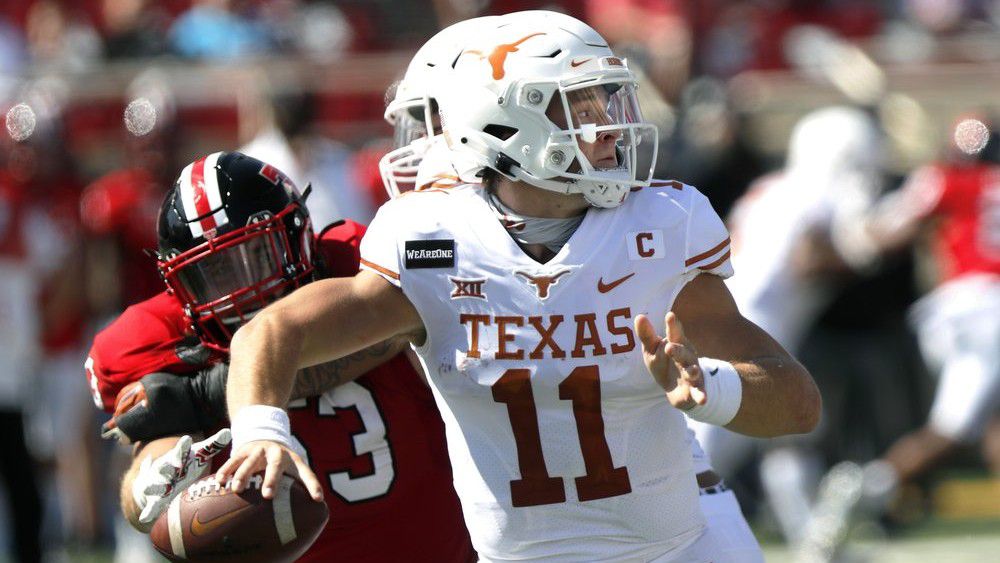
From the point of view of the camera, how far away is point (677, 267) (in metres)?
3.01

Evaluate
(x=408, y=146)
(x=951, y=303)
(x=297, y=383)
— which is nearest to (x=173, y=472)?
(x=297, y=383)

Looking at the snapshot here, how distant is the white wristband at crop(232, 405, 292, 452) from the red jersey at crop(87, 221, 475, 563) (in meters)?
0.66

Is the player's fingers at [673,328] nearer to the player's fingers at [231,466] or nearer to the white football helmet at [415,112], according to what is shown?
the player's fingers at [231,466]

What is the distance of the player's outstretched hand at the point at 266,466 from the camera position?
2.72m

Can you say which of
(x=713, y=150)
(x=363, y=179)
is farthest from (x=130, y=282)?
(x=713, y=150)

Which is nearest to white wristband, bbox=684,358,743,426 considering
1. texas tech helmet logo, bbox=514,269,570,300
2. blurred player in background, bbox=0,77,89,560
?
texas tech helmet logo, bbox=514,269,570,300

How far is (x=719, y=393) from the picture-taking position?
9.19 feet

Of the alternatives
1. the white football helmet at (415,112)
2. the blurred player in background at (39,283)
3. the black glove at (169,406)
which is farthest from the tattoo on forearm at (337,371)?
the blurred player in background at (39,283)

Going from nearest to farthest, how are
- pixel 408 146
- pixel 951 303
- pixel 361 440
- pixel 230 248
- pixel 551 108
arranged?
pixel 551 108, pixel 230 248, pixel 361 440, pixel 408 146, pixel 951 303

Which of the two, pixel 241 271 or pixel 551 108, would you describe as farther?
pixel 241 271

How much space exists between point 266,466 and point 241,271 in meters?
0.74

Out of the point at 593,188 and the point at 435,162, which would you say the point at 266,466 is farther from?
the point at 435,162

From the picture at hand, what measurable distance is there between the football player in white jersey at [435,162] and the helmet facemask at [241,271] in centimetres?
31

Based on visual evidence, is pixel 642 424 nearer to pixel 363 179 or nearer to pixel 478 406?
pixel 478 406
